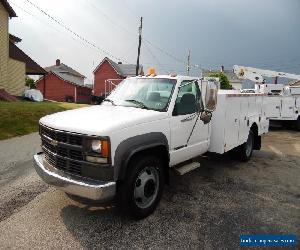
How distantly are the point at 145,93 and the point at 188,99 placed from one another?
2.54ft

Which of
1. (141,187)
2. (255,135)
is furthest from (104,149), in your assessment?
(255,135)

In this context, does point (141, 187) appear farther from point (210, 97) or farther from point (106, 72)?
point (106, 72)

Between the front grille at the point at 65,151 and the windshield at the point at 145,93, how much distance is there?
1472 millimetres

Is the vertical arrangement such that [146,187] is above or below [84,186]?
below

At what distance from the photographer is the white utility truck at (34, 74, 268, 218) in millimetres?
4242

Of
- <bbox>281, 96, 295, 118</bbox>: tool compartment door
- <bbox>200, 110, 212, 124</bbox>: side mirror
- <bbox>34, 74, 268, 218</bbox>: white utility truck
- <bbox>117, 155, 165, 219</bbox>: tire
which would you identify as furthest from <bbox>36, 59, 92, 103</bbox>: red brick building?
<bbox>117, 155, 165, 219</bbox>: tire

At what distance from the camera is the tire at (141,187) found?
4453 millimetres

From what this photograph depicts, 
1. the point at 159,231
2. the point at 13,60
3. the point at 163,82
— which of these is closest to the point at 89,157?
the point at 159,231

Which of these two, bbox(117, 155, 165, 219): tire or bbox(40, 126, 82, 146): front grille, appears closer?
bbox(40, 126, 82, 146): front grille

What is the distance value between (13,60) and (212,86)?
22.5 meters

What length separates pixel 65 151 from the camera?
4.55 meters

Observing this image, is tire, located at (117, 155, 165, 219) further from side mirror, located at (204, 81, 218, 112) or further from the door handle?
side mirror, located at (204, 81, 218, 112)

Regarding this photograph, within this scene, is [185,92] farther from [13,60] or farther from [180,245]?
[13,60]

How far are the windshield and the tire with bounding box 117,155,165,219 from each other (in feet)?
3.34
